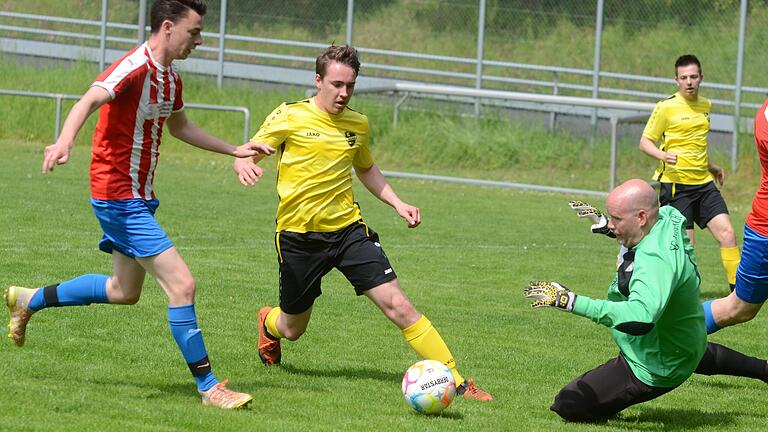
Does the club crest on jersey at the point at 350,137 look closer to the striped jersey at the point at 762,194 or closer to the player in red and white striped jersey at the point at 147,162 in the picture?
the player in red and white striped jersey at the point at 147,162

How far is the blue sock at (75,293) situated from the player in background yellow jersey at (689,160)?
19.8ft

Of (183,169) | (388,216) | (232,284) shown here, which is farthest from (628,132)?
(232,284)

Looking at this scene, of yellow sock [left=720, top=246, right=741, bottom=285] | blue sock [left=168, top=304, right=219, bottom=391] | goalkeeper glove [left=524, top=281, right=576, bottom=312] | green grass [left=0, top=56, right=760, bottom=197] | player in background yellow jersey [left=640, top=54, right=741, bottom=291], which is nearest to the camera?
goalkeeper glove [left=524, top=281, right=576, bottom=312]

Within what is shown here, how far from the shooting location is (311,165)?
7188 mm

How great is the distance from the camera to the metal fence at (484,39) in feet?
74.5

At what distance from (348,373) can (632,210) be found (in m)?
2.26

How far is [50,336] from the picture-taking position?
7.84 meters

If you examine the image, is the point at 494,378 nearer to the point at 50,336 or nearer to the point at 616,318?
the point at 616,318

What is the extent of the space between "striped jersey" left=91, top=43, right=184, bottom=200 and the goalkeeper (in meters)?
2.20

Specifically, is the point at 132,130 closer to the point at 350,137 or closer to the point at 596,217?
the point at 350,137

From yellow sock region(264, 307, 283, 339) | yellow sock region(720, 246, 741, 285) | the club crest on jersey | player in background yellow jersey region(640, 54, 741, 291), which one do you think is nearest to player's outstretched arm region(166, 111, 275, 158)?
the club crest on jersey

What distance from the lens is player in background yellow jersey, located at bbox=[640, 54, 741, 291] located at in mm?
11461

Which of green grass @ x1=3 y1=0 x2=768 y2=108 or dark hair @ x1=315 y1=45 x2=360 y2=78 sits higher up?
green grass @ x1=3 y1=0 x2=768 y2=108

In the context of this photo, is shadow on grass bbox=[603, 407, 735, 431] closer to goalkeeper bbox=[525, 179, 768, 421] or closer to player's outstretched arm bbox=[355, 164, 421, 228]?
goalkeeper bbox=[525, 179, 768, 421]
